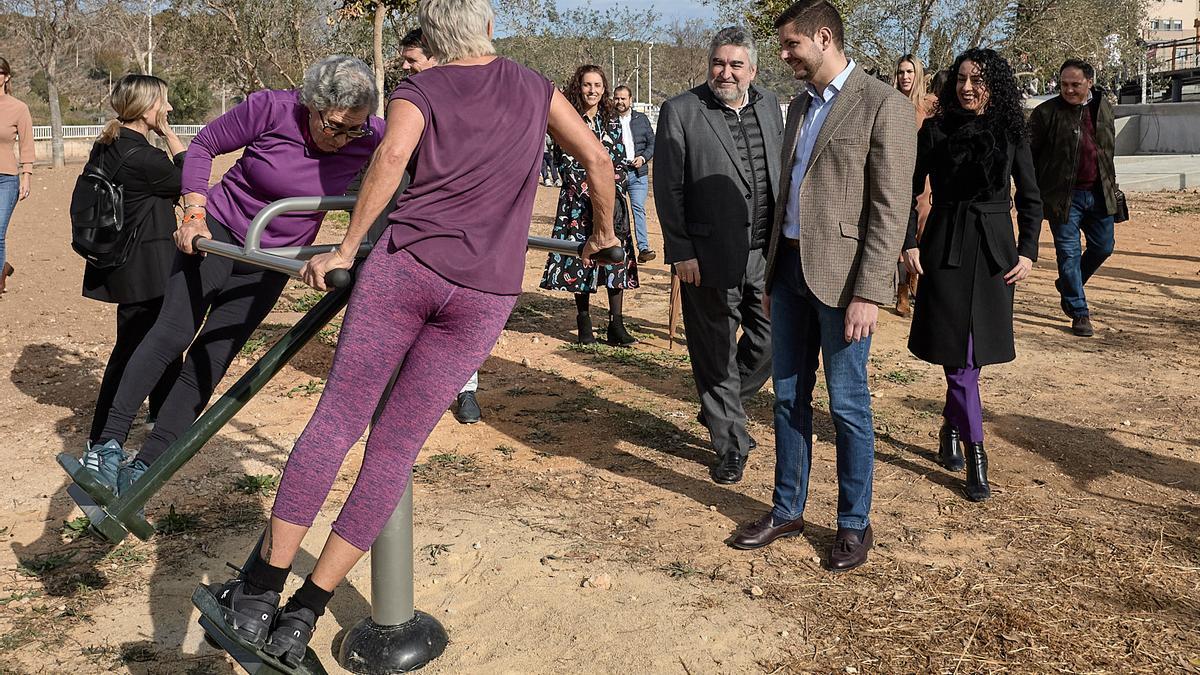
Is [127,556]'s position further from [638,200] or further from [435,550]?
[638,200]

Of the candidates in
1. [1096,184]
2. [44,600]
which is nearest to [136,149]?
[44,600]

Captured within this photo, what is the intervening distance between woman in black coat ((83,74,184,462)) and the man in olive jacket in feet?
17.4

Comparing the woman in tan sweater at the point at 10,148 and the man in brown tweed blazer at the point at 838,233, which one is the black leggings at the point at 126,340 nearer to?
the man in brown tweed blazer at the point at 838,233

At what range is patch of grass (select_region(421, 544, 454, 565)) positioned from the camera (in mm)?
3928

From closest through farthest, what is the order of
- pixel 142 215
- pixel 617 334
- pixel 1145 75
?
pixel 142 215 → pixel 617 334 → pixel 1145 75

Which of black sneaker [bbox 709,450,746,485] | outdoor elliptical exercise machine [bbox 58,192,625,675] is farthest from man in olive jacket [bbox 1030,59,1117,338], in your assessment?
outdoor elliptical exercise machine [bbox 58,192,625,675]

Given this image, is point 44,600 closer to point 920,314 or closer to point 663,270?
point 920,314

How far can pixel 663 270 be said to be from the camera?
35.7 feet

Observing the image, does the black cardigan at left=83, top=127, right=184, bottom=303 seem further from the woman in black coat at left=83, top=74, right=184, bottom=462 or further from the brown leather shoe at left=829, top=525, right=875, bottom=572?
the brown leather shoe at left=829, top=525, right=875, bottom=572

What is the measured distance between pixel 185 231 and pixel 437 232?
1.46 m

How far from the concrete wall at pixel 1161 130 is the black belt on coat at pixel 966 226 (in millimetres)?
23661

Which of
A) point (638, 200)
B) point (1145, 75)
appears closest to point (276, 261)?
point (638, 200)

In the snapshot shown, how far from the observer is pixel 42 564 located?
3896 millimetres

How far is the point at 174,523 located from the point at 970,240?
10.6 ft
